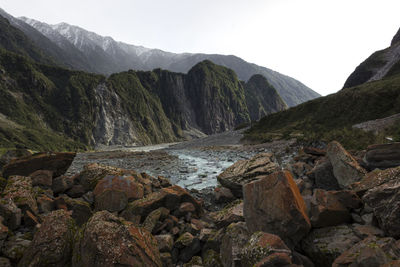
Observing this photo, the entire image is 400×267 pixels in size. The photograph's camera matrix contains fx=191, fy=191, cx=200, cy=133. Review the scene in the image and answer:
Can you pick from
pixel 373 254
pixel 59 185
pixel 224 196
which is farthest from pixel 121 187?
pixel 373 254

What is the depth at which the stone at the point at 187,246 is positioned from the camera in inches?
209

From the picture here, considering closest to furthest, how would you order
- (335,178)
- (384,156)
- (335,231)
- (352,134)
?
(335,231)
(384,156)
(335,178)
(352,134)

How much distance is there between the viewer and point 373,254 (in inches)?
109

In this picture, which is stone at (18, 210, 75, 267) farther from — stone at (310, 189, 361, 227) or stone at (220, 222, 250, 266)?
stone at (310, 189, 361, 227)

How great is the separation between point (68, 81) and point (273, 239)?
622 feet

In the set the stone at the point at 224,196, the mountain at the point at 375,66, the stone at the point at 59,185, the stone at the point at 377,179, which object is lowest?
the stone at the point at 224,196

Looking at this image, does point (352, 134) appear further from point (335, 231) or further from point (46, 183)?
point (46, 183)

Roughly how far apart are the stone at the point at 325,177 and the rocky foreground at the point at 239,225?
0.10ft

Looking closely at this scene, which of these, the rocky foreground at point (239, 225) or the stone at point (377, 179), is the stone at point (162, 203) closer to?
the rocky foreground at point (239, 225)

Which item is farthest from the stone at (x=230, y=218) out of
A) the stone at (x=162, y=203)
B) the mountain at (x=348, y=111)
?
the mountain at (x=348, y=111)

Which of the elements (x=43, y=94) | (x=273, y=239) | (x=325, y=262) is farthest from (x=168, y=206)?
(x=43, y=94)

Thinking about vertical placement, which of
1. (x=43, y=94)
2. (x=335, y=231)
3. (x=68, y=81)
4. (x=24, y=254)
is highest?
(x=68, y=81)

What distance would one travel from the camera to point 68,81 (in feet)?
505

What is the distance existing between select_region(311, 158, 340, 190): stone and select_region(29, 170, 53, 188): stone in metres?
10.7
